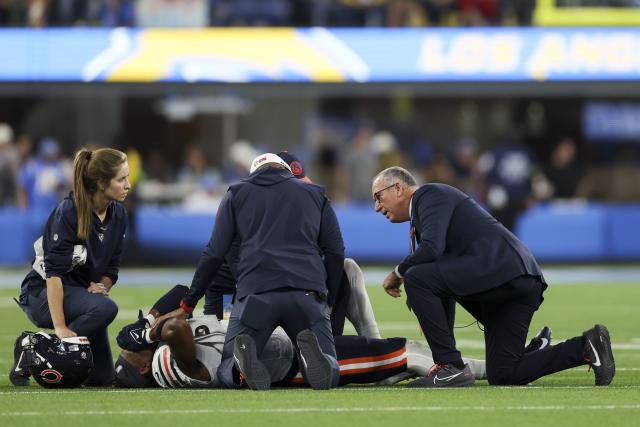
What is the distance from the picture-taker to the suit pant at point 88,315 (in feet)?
29.0

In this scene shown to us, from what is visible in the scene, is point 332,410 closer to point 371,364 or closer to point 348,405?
point 348,405

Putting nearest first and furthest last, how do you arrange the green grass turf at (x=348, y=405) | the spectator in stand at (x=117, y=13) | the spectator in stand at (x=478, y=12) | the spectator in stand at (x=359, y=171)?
the green grass turf at (x=348, y=405)
the spectator in stand at (x=117, y=13)
the spectator in stand at (x=478, y=12)
the spectator in stand at (x=359, y=171)

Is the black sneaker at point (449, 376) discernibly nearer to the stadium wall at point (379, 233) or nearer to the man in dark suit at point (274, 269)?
the man in dark suit at point (274, 269)

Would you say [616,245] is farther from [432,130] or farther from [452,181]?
[432,130]

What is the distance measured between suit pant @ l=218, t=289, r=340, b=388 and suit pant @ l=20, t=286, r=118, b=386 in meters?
0.93

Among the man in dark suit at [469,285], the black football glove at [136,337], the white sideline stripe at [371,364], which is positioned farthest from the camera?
the black football glove at [136,337]

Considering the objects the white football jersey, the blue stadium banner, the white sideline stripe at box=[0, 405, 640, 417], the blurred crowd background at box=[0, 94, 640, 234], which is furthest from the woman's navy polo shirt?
the blue stadium banner

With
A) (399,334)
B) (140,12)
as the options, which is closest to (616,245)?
(140,12)

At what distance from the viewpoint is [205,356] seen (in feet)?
28.7

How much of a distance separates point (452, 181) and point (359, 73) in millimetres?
2452

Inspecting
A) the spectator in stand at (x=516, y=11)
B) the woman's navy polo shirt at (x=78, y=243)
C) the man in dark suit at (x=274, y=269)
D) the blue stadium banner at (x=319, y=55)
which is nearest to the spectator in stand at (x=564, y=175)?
the blue stadium banner at (x=319, y=55)

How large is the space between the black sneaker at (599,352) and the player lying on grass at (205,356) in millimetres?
992

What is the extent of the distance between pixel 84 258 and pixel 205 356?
99 centimetres

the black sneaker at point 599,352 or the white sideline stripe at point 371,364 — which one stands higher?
the black sneaker at point 599,352
